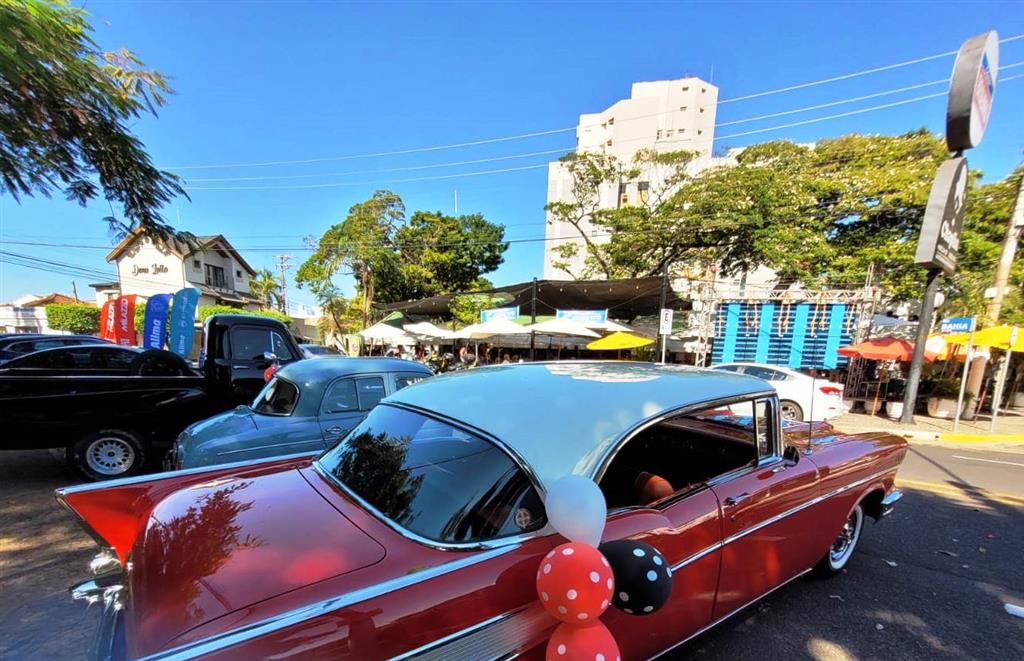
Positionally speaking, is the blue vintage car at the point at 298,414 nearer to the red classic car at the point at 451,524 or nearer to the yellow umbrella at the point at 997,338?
the red classic car at the point at 451,524

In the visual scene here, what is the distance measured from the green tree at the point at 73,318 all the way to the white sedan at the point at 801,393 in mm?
35711

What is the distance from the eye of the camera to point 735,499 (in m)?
2.15

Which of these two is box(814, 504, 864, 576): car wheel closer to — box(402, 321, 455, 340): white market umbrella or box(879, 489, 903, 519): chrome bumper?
box(879, 489, 903, 519): chrome bumper

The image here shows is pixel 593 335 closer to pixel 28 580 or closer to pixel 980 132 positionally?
pixel 980 132

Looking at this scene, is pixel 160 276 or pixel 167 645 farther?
pixel 160 276

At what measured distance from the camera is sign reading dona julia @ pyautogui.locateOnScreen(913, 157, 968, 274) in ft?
30.9

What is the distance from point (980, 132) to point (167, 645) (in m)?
15.5

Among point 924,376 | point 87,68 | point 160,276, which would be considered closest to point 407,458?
point 87,68

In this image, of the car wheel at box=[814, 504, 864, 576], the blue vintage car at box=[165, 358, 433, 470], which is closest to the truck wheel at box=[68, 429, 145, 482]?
the blue vintage car at box=[165, 358, 433, 470]

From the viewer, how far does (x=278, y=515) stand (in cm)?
170

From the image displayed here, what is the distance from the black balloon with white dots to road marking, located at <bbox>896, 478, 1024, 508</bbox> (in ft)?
19.5

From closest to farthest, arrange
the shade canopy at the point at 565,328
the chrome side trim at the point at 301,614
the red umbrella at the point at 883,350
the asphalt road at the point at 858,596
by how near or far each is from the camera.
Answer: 1. the chrome side trim at the point at 301,614
2. the asphalt road at the point at 858,596
3. the red umbrella at the point at 883,350
4. the shade canopy at the point at 565,328

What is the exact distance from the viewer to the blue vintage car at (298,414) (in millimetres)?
3635

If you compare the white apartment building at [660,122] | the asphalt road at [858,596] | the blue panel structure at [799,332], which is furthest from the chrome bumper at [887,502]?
the white apartment building at [660,122]
